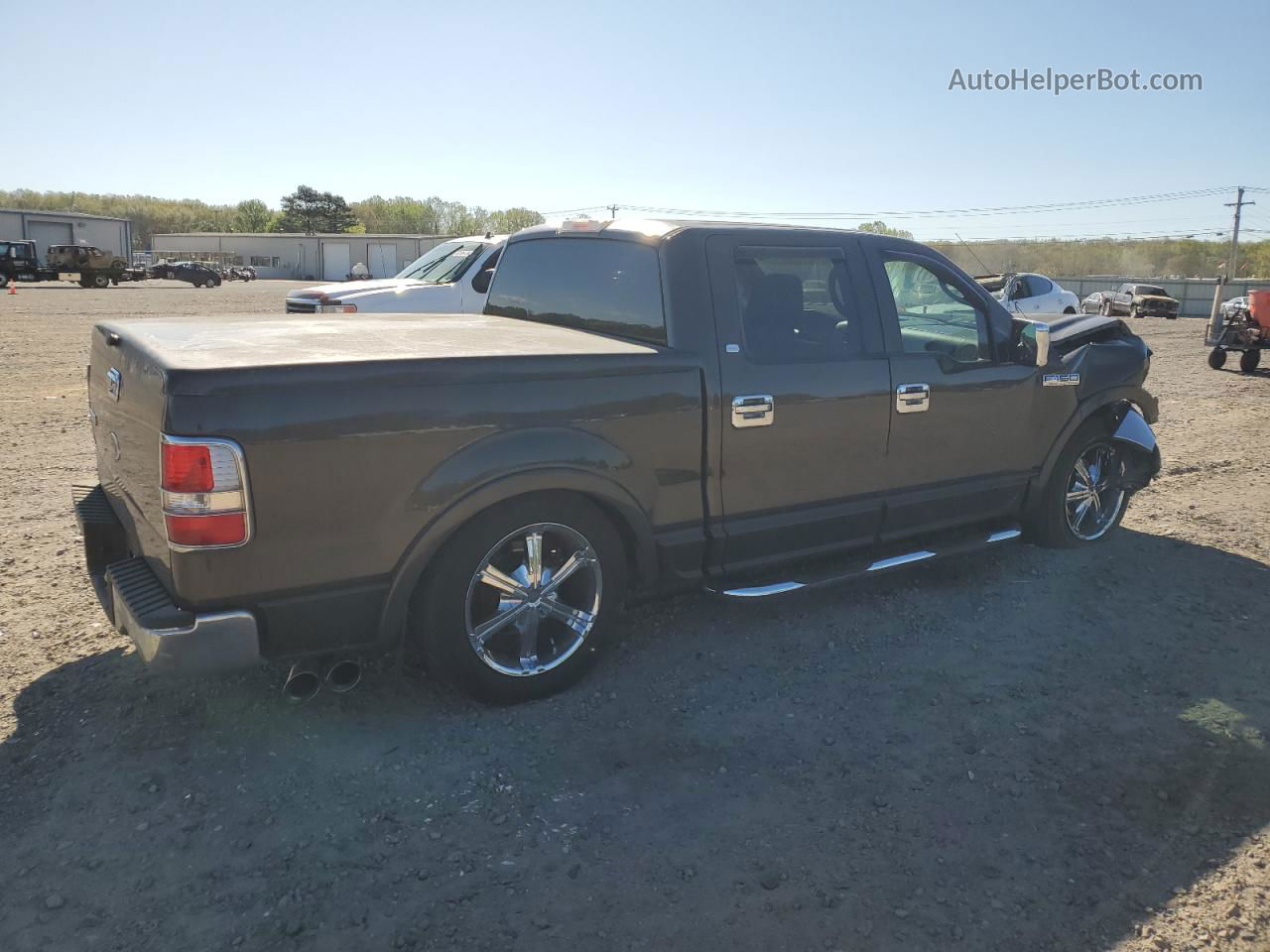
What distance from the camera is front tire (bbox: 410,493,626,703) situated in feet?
11.8

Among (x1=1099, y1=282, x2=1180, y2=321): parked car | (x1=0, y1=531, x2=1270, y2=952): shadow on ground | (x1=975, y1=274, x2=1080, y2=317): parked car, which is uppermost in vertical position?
(x1=975, y1=274, x2=1080, y2=317): parked car

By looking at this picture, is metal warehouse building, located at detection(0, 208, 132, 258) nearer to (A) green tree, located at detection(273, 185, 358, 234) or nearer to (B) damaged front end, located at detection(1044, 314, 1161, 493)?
(A) green tree, located at detection(273, 185, 358, 234)

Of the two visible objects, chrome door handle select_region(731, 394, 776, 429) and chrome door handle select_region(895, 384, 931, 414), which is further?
chrome door handle select_region(895, 384, 931, 414)

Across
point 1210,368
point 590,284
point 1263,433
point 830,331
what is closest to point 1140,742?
point 830,331

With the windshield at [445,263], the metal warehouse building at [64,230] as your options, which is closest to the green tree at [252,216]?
the metal warehouse building at [64,230]

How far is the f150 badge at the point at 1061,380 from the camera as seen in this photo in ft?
18.0

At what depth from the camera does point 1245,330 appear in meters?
16.7

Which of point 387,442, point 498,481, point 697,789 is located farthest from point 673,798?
point 387,442

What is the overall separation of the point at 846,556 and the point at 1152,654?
1.57 meters

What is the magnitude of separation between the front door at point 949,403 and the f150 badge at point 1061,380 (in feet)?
0.34

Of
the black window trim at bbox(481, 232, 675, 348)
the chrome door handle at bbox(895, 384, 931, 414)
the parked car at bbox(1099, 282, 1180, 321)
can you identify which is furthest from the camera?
the parked car at bbox(1099, 282, 1180, 321)

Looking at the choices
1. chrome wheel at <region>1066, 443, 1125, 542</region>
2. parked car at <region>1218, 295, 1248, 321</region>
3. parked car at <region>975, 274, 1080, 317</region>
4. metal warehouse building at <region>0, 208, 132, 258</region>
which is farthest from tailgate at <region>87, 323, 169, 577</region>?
metal warehouse building at <region>0, 208, 132, 258</region>

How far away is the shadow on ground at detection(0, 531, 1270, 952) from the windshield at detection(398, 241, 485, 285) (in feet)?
27.9

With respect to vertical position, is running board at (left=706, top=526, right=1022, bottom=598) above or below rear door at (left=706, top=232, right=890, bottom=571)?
below
